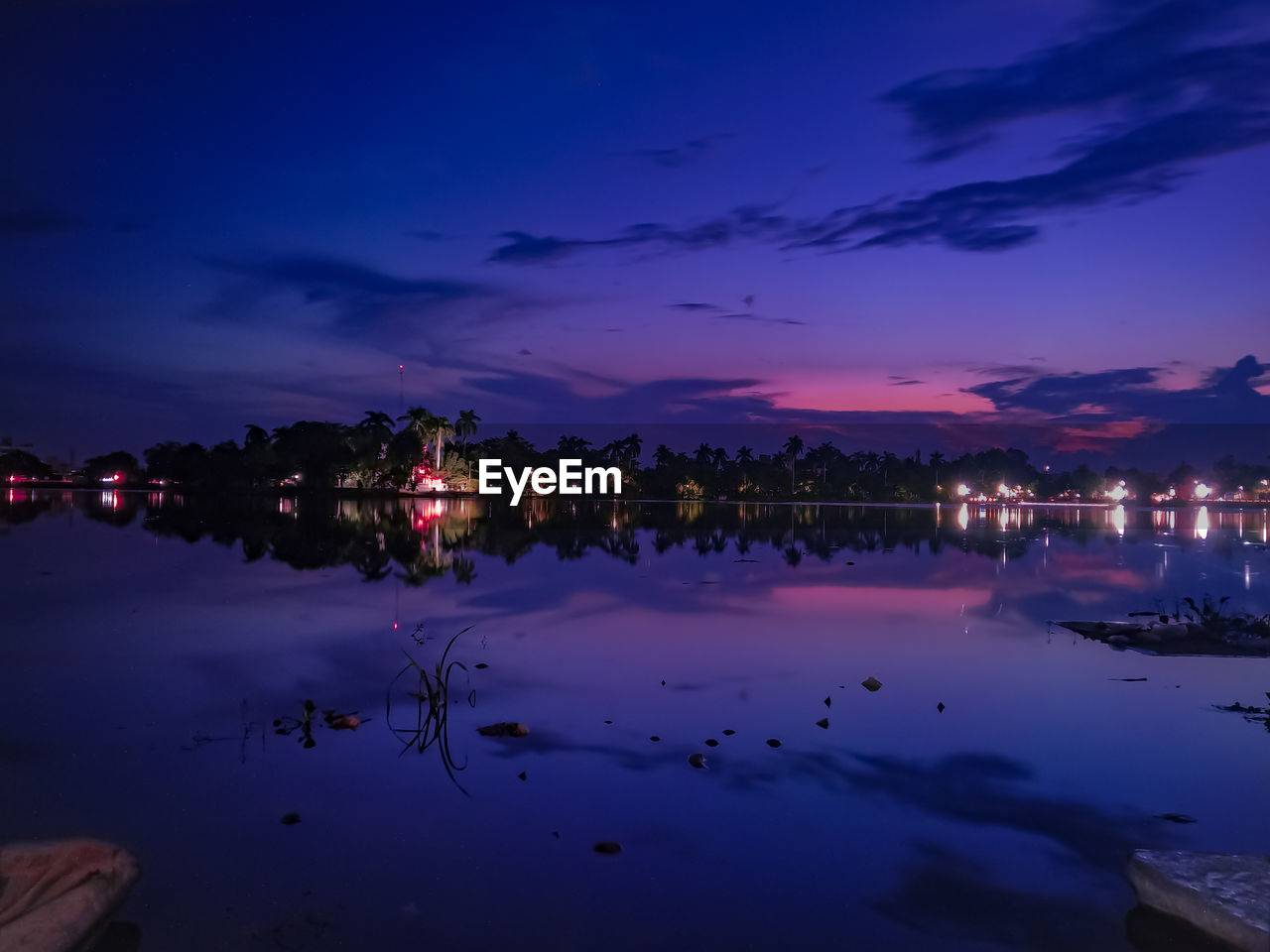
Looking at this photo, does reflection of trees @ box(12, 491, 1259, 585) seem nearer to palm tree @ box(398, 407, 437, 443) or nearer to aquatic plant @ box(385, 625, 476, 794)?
aquatic plant @ box(385, 625, 476, 794)

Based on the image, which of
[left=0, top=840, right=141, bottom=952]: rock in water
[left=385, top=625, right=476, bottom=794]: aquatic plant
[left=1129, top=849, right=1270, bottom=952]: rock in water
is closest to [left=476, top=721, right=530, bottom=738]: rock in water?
[left=385, top=625, right=476, bottom=794]: aquatic plant

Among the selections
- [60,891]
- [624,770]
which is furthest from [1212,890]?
[60,891]

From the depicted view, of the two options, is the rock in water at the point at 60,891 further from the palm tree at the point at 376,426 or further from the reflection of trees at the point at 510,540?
the palm tree at the point at 376,426

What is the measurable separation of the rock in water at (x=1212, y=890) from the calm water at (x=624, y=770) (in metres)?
0.43

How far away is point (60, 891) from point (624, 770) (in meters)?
5.81

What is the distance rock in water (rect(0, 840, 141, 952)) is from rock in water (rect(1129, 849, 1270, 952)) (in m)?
8.75

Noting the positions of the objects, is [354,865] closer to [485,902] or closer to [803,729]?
[485,902]

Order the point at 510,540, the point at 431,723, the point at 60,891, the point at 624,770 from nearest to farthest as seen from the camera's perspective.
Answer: the point at 60,891
the point at 624,770
the point at 431,723
the point at 510,540

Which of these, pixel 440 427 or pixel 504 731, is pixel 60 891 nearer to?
pixel 504 731

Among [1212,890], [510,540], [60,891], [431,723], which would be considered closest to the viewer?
[1212,890]

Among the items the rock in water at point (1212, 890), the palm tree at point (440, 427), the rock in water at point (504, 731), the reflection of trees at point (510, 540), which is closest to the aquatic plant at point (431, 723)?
the rock in water at point (504, 731)

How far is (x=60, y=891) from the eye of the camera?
659 centimetres

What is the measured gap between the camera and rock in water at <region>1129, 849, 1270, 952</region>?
6.06 meters

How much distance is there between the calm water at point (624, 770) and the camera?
695cm
